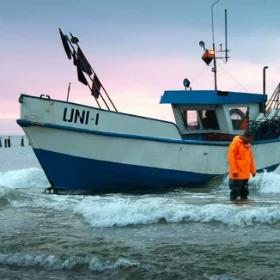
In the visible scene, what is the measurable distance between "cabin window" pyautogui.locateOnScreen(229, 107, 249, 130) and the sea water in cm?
695

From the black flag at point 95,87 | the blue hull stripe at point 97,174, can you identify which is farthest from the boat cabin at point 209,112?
the black flag at point 95,87

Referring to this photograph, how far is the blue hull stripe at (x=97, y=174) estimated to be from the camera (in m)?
12.0

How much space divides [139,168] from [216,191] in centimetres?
182

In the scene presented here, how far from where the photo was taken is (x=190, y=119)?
15.0 meters

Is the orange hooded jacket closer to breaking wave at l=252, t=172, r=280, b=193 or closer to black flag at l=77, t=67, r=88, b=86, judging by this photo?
breaking wave at l=252, t=172, r=280, b=193

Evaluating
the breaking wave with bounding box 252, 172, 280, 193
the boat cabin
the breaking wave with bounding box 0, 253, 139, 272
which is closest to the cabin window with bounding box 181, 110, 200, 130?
the boat cabin

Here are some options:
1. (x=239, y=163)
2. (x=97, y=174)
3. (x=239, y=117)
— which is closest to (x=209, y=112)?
(x=239, y=117)

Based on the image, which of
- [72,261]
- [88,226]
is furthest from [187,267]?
[88,226]

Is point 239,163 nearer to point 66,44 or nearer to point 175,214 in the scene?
point 175,214

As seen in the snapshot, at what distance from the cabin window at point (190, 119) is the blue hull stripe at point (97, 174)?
2.53 meters

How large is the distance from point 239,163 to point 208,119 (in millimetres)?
5646

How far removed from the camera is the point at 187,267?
4922 millimetres

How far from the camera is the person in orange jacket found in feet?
29.9

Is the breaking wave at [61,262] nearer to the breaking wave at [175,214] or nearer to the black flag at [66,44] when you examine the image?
the breaking wave at [175,214]
